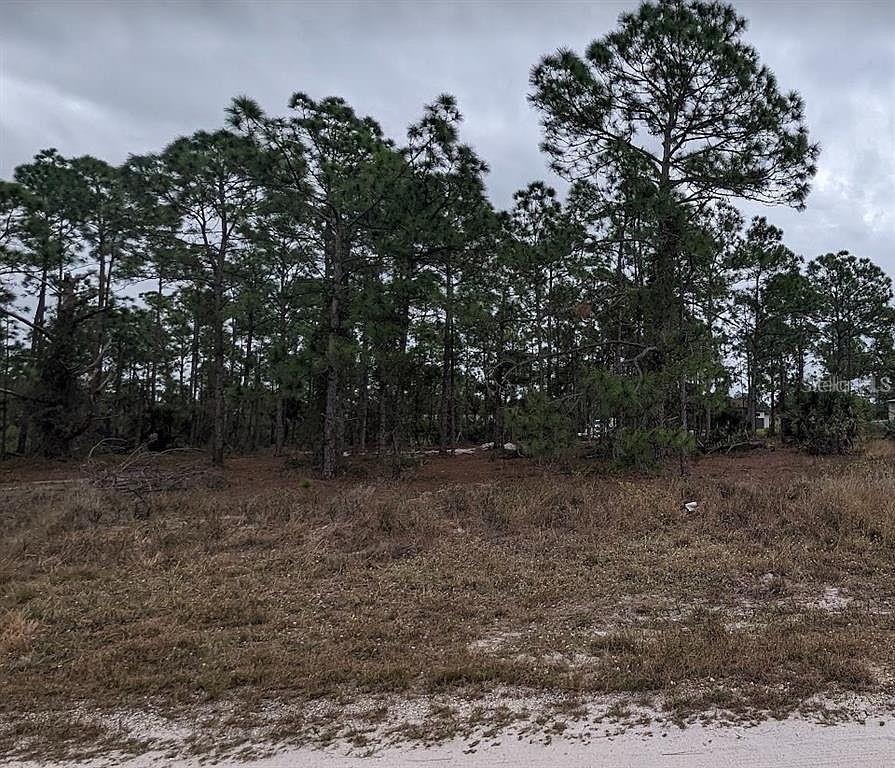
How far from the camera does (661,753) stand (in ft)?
8.35

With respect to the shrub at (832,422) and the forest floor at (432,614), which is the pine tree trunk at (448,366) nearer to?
the forest floor at (432,614)


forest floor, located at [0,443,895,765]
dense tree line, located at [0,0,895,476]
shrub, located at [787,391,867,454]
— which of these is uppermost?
dense tree line, located at [0,0,895,476]

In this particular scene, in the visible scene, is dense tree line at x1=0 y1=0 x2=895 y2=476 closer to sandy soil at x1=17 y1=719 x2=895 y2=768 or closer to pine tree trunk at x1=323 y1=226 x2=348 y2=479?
pine tree trunk at x1=323 y1=226 x2=348 y2=479

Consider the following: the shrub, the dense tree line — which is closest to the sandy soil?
the dense tree line

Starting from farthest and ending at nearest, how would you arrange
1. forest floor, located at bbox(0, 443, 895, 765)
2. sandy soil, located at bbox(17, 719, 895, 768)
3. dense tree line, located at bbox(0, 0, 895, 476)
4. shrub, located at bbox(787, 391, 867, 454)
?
shrub, located at bbox(787, 391, 867, 454)
dense tree line, located at bbox(0, 0, 895, 476)
forest floor, located at bbox(0, 443, 895, 765)
sandy soil, located at bbox(17, 719, 895, 768)

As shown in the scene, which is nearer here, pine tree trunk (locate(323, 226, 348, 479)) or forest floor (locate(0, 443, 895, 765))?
forest floor (locate(0, 443, 895, 765))

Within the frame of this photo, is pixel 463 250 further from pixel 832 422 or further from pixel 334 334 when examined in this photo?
pixel 832 422

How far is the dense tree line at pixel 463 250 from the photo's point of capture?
32.2ft

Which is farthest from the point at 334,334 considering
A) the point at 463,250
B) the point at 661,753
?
the point at 661,753

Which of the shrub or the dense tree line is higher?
the dense tree line

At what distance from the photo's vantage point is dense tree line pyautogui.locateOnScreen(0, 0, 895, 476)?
9.80 m

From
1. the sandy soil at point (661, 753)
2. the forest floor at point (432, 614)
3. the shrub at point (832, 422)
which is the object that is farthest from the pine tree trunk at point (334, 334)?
the shrub at point (832, 422)

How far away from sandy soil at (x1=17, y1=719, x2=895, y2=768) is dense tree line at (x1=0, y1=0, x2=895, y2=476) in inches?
253

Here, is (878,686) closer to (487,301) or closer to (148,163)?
(487,301)
